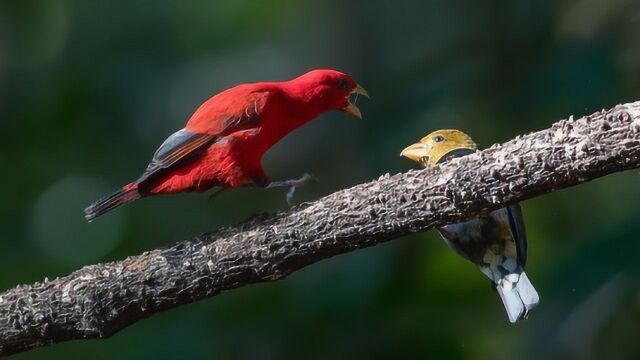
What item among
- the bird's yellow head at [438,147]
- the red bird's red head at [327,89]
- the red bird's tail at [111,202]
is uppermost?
the red bird's red head at [327,89]

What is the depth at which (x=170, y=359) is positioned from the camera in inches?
246

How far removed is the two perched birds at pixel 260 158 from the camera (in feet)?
13.4

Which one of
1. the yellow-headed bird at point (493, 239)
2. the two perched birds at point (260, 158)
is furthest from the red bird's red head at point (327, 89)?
the yellow-headed bird at point (493, 239)

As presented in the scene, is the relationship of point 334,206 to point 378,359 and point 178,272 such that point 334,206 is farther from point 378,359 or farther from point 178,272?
point 378,359

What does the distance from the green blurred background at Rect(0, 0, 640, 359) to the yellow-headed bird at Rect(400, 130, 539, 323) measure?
143cm

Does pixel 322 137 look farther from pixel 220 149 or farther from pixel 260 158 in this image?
pixel 220 149

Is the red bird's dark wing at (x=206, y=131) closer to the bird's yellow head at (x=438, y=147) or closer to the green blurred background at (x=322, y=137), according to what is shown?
→ the bird's yellow head at (x=438, y=147)

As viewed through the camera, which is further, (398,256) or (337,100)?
(398,256)

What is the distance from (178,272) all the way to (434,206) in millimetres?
789

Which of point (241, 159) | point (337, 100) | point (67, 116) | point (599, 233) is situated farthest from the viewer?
point (67, 116)

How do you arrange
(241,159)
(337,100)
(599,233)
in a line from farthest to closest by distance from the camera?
(599,233) → (337,100) → (241,159)

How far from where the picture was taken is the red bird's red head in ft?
14.2

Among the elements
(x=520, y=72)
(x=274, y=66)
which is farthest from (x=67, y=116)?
(x=520, y=72)

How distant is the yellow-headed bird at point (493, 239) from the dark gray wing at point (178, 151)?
0.79 m
